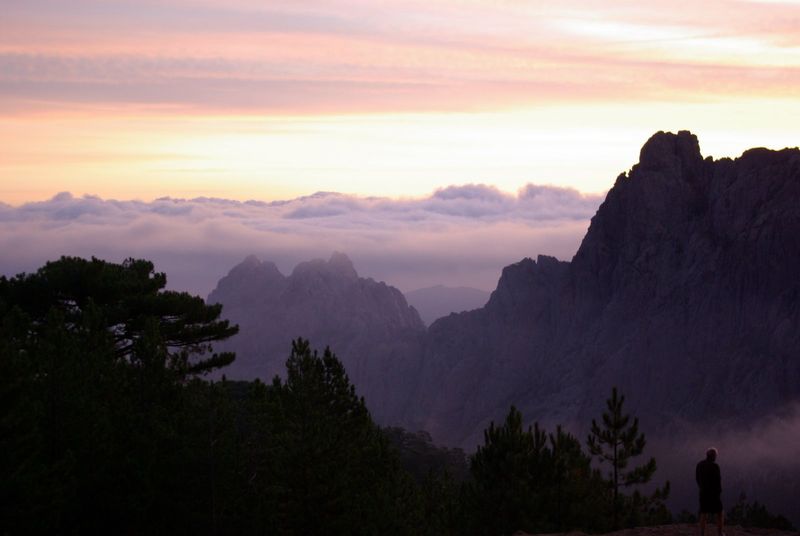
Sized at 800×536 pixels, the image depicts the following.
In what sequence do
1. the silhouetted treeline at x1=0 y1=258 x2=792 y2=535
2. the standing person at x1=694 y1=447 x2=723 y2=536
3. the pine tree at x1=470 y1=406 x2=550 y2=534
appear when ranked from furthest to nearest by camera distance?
the pine tree at x1=470 y1=406 x2=550 y2=534 < the silhouetted treeline at x1=0 y1=258 x2=792 y2=535 < the standing person at x1=694 y1=447 x2=723 y2=536

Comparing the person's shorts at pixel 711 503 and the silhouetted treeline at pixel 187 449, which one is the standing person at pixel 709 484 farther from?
the silhouetted treeline at pixel 187 449

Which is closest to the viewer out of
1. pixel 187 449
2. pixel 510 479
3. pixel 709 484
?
pixel 709 484

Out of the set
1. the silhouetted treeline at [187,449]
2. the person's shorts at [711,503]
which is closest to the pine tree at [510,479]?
the silhouetted treeline at [187,449]

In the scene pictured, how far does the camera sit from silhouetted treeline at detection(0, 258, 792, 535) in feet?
138

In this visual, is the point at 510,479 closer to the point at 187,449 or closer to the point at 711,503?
the point at 187,449

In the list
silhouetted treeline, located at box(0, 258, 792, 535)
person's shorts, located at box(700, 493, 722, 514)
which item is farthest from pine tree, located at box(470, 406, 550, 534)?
person's shorts, located at box(700, 493, 722, 514)

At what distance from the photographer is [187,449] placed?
4456 centimetres

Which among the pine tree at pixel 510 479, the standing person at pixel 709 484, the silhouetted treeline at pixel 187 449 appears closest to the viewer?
the standing person at pixel 709 484

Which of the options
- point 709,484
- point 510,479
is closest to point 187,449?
point 510,479

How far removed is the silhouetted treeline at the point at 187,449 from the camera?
42.2 metres

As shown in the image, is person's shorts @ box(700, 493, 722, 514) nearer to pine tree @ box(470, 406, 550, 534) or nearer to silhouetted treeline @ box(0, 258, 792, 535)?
silhouetted treeline @ box(0, 258, 792, 535)

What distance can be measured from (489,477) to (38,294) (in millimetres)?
26553

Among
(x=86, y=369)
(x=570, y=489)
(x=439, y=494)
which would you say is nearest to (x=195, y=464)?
(x=86, y=369)

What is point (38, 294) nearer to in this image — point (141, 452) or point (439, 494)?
point (141, 452)
